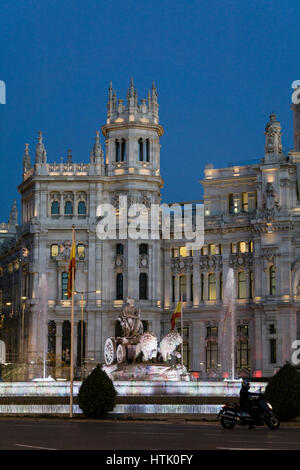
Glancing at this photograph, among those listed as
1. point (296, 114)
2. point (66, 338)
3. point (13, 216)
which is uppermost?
point (296, 114)

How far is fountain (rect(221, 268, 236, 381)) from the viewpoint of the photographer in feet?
325

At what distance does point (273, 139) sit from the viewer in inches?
3942

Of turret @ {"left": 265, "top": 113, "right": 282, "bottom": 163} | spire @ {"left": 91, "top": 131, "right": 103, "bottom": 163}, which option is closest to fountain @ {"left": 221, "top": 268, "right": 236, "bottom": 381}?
A: turret @ {"left": 265, "top": 113, "right": 282, "bottom": 163}

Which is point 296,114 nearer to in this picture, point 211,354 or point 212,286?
point 212,286

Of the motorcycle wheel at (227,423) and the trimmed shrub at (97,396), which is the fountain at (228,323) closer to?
the trimmed shrub at (97,396)

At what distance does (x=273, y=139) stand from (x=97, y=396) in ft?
→ 217

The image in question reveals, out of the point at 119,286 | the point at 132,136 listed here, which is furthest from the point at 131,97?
the point at 119,286

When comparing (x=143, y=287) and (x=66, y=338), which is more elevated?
(x=143, y=287)

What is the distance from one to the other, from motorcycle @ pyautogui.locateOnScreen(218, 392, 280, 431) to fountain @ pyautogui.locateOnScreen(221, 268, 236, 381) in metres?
65.9

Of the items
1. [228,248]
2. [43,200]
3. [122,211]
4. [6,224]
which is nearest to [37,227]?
[43,200]

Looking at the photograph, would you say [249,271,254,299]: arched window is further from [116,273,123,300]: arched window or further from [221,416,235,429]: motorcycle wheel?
[221,416,235,429]: motorcycle wheel

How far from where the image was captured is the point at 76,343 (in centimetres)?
10188

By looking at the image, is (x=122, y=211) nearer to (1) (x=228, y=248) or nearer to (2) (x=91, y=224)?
Result: (2) (x=91, y=224)
